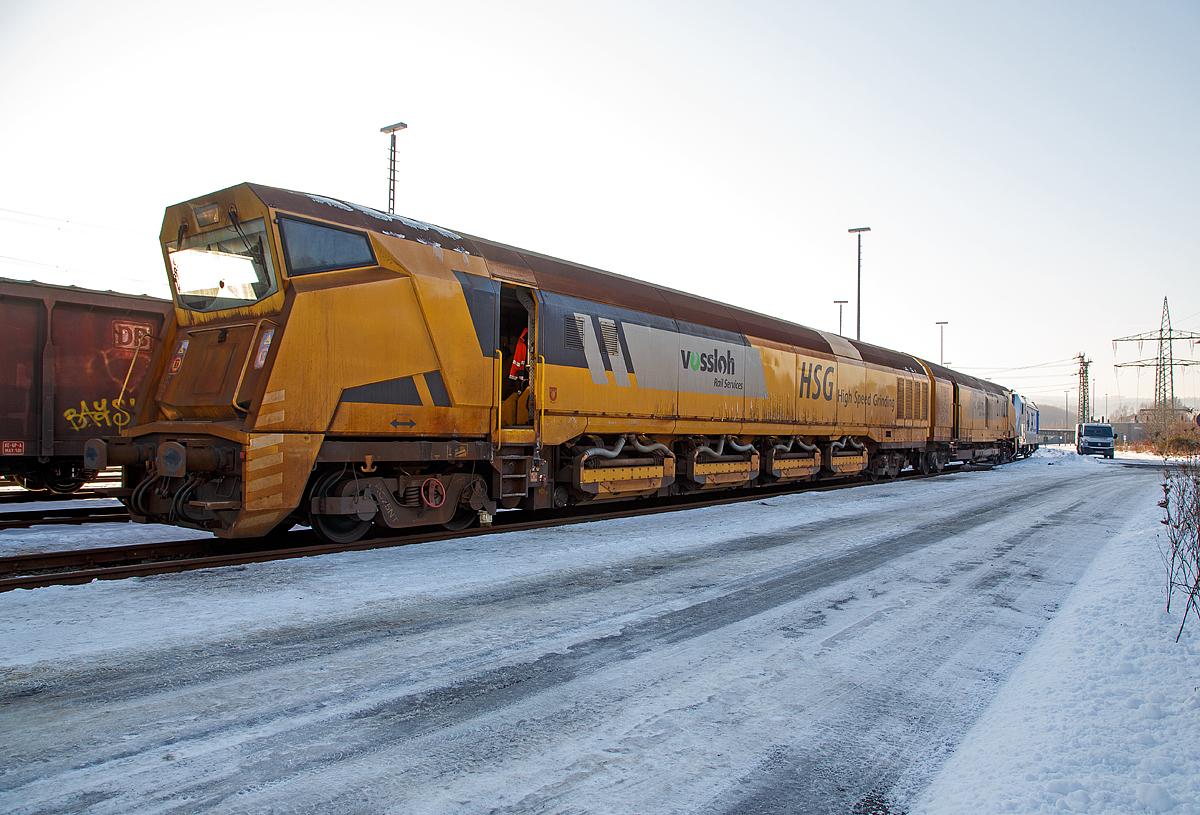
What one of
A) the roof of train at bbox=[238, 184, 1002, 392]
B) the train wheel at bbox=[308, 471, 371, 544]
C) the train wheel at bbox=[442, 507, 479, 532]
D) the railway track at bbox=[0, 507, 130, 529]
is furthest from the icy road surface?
the railway track at bbox=[0, 507, 130, 529]

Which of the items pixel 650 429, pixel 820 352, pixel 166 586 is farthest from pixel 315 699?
pixel 820 352

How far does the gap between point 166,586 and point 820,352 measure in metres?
14.9

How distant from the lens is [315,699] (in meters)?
3.59

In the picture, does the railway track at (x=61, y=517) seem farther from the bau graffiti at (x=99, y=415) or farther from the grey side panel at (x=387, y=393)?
the grey side panel at (x=387, y=393)

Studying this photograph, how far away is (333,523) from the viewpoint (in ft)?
25.5

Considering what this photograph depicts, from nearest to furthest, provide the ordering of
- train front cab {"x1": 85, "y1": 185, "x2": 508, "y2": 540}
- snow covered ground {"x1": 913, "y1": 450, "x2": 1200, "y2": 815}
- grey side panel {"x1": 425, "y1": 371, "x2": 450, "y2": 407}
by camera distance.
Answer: snow covered ground {"x1": 913, "y1": 450, "x2": 1200, "y2": 815}, train front cab {"x1": 85, "y1": 185, "x2": 508, "y2": 540}, grey side panel {"x1": 425, "y1": 371, "x2": 450, "y2": 407}

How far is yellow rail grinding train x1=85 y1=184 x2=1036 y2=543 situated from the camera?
6.73 metres

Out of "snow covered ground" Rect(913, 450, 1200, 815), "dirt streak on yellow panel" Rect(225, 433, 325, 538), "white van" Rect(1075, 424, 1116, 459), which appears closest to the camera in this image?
"snow covered ground" Rect(913, 450, 1200, 815)

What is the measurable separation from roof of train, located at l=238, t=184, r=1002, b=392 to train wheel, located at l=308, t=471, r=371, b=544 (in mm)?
2897

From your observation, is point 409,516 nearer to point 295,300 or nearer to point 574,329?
point 295,300

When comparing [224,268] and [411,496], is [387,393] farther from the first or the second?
[224,268]

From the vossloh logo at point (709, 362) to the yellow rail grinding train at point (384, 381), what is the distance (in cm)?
7

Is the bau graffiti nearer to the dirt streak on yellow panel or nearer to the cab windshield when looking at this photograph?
the cab windshield

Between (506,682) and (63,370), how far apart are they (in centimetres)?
1188
